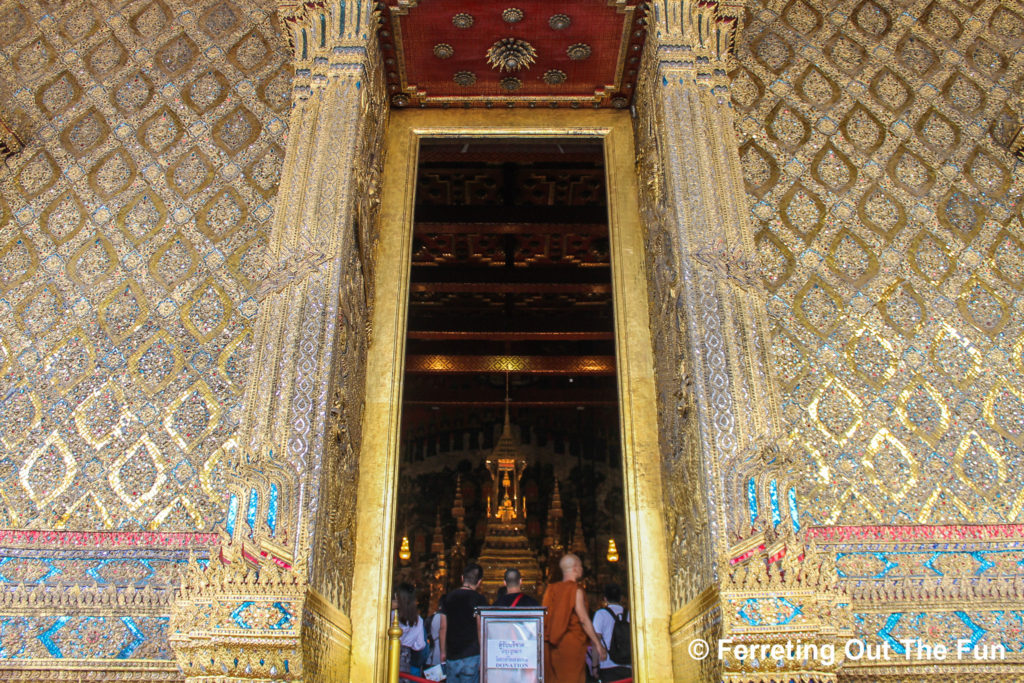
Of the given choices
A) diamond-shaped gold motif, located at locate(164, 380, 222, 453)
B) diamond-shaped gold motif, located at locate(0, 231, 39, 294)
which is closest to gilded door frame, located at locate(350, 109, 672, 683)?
diamond-shaped gold motif, located at locate(164, 380, 222, 453)

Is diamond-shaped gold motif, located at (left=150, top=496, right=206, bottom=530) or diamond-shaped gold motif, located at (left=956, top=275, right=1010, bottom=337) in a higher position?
diamond-shaped gold motif, located at (left=956, top=275, right=1010, bottom=337)

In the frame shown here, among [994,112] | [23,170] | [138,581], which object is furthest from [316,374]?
[994,112]

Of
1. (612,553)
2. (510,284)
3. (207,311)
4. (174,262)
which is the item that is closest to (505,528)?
(612,553)

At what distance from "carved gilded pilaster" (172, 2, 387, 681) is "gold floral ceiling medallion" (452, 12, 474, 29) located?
0.56 m

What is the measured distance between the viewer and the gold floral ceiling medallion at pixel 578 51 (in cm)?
566

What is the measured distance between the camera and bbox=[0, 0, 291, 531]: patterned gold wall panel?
4789 mm

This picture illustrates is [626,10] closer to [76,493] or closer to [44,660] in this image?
[76,493]

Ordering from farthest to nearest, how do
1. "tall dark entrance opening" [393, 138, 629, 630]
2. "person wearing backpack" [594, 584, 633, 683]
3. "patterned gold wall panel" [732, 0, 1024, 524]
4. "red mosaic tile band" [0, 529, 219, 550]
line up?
"tall dark entrance opening" [393, 138, 629, 630] < "person wearing backpack" [594, 584, 633, 683] < "patterned gold wall panel" [732, 0, 1024, 524] < "red mosaic tile band" [0, 529, 219, 550]

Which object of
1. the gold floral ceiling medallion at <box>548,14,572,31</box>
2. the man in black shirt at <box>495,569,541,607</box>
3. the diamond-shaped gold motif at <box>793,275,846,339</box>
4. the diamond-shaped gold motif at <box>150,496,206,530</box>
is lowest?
the man in black shirt at <box>495,569,541,607</box>

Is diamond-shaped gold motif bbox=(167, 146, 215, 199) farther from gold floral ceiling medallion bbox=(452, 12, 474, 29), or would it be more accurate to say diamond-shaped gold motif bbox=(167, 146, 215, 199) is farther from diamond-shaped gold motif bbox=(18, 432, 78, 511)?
gold floral ceiling medallion bbox=(452, 12, 474, 29)

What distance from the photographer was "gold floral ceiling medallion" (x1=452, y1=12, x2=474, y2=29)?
541cm

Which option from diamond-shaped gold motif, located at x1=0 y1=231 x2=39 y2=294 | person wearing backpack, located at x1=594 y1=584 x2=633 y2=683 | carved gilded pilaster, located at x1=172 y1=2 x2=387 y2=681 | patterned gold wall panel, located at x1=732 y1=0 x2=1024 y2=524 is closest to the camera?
carved gilded pilaster, located at x1=172 y1=2 x2=387 y2=681

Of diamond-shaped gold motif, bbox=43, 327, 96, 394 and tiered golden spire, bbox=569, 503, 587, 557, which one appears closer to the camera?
diamond-shaped gold motif, bbox=43, 327, 96, 394

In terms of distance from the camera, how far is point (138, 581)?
4.47m
